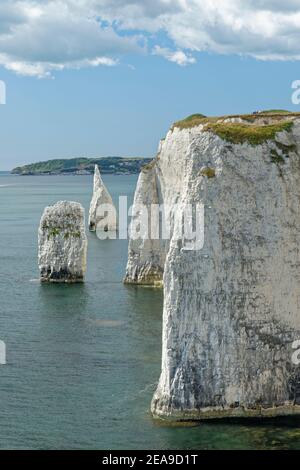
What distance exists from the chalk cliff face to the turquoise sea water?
4.11ft

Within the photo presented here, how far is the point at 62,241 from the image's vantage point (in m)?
66.9

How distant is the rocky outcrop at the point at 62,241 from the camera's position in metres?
66.9

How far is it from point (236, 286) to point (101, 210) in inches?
3337

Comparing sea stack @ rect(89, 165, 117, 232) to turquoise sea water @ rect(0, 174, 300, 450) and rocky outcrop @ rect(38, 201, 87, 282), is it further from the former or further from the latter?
rocky outcrop @ rect(38, 201, 87, 282)

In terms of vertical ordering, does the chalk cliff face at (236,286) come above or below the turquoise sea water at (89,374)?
above

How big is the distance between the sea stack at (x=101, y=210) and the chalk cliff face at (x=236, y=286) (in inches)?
3243

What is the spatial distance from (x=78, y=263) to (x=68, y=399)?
3269 cm

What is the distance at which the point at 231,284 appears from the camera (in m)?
32.4

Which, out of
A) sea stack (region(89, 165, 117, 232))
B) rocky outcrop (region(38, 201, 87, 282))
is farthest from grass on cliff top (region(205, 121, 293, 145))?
sea stack (region(89, 165, 117, 232))

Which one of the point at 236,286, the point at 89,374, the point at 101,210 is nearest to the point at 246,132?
the point at 236,286

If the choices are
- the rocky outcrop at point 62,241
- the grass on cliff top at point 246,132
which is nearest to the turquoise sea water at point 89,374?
the rocky outcrop at point 62,241

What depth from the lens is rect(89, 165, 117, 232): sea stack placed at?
11500cm

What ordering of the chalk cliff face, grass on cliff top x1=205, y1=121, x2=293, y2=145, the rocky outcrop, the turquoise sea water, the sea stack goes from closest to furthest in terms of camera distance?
1. the turquoise sea water
2. the chalk cliff face
3. grass on cliff top x1=205, y1=121, x2=293, y2=145
4. the rocky outcrop
5. the sea stack

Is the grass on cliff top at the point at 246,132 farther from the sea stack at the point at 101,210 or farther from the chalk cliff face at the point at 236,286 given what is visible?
the sea stack at the point at 101,210
